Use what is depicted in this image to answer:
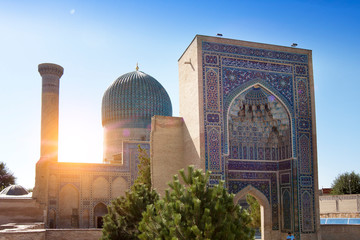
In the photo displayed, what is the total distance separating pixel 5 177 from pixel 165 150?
21753 mm

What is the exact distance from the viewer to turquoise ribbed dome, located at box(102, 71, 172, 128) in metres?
23.3

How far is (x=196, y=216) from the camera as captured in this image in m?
5.74

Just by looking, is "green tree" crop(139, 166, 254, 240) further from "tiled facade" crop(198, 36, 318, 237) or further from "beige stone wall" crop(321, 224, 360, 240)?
"beige stone wall" crop(321, 224, 360, 240)

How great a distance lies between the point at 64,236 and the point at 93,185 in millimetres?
7884

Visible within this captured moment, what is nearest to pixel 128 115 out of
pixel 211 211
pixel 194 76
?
pixel 194 76

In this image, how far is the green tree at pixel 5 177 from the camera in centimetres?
Answer: 2830

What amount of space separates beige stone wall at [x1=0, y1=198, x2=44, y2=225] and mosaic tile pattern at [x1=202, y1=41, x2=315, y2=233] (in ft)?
37.7

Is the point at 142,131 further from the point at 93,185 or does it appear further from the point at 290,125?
the point at 290,125

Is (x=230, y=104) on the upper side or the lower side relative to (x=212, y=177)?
upper

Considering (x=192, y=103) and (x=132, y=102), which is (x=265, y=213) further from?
(x=132, y=102)

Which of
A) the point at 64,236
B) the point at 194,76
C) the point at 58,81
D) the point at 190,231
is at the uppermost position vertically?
the point at 58,81

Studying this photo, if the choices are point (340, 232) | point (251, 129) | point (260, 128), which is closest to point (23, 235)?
point (251, 129)

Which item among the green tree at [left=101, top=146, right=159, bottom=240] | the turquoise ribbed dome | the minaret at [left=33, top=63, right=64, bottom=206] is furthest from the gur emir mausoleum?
Result: the turquoise ribbed dome

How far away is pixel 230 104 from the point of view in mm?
10297
